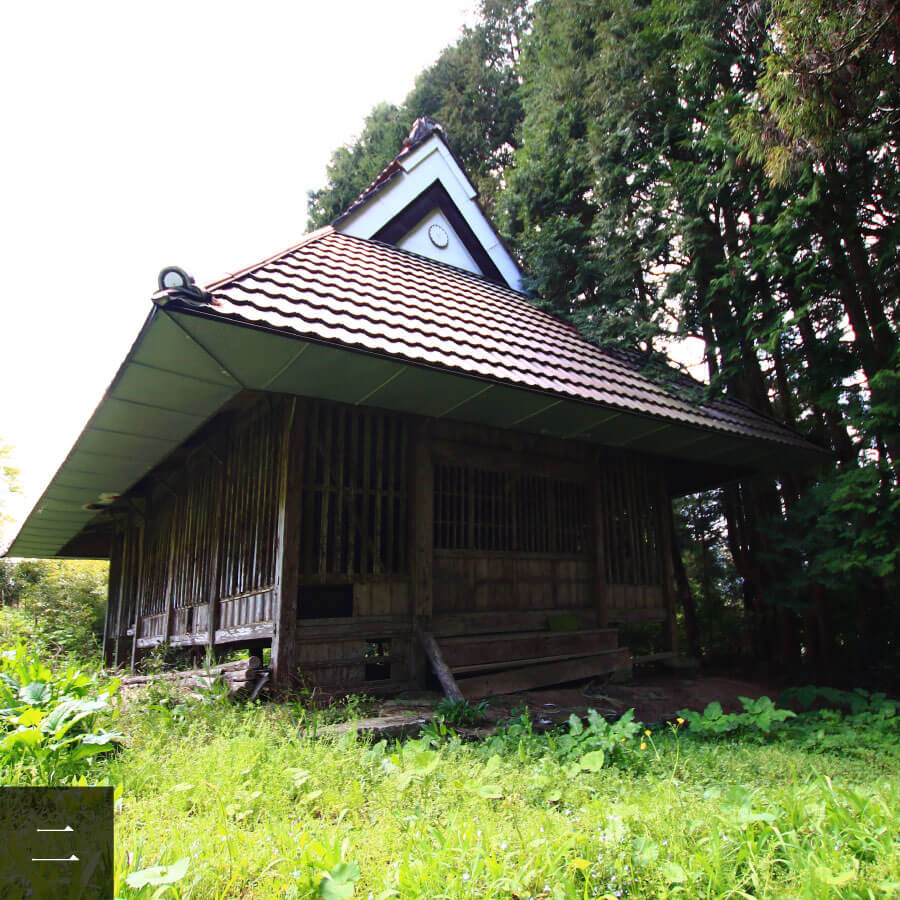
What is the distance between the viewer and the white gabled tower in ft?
26.5

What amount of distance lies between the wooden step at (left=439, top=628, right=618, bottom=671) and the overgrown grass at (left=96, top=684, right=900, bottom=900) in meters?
1.94

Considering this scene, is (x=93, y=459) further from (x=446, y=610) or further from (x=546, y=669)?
(x=546, y=669)

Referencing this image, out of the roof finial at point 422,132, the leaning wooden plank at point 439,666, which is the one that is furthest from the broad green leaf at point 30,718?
the roof finial at point 422,132

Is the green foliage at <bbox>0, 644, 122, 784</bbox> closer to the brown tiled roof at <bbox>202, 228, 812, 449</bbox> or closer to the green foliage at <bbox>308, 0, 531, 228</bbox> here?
the brown tiled roof at <bbox>202, 228, 812, 449</bbox>

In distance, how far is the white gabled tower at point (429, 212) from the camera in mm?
8078

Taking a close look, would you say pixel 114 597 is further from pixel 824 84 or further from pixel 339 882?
pixel 824 84

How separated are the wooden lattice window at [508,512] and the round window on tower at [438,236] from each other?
361cm

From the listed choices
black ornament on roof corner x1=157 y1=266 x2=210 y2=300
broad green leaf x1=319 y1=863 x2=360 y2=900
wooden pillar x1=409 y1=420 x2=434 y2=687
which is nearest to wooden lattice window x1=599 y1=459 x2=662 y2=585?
wooden pillar x1=409 y1=420 x2=434 y2=687

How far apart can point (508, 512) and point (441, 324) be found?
2.18 meters

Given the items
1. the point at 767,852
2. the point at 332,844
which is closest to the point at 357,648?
the point at 332,844

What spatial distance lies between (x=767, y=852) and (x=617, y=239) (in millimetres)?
7857

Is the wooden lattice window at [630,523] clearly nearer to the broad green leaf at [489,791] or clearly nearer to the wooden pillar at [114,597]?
the broad green leaf at [489,791]

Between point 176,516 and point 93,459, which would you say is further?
point 176,516

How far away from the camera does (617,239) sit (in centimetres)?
879
